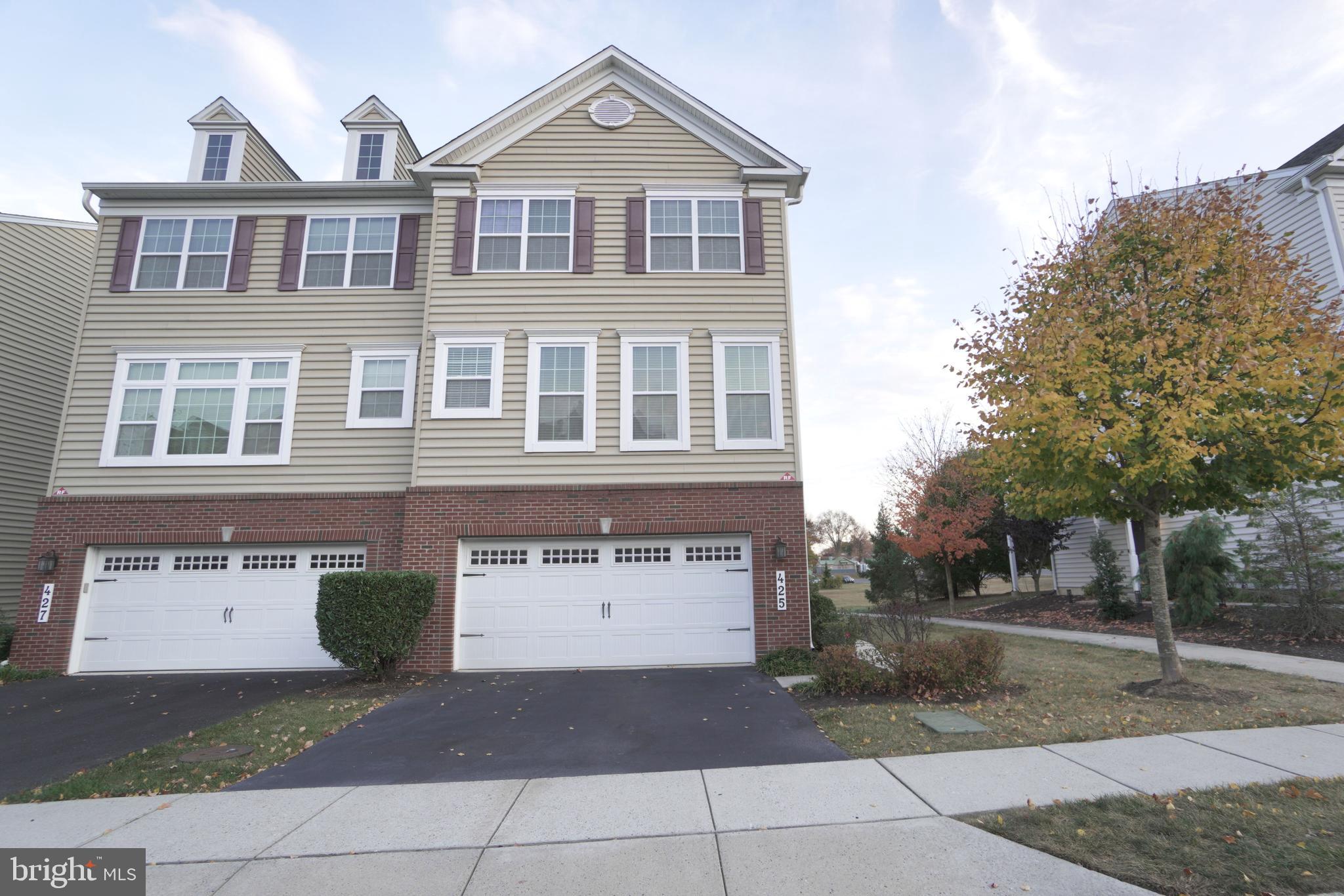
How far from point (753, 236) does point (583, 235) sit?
3196 millimetres

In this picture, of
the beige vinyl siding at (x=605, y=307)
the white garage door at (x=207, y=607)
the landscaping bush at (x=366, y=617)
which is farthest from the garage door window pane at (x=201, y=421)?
the landscaping bush at (x=366, y=617)

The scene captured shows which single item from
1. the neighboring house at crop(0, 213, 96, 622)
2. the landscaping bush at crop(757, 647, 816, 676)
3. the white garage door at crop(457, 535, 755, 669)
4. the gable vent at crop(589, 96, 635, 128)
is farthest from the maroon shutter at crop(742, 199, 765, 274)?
the neighboring house at crop(0, 213, 96, 622)

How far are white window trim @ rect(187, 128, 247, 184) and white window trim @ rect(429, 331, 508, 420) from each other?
619 cm

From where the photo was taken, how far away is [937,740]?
244 inches

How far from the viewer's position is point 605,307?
12.0 m

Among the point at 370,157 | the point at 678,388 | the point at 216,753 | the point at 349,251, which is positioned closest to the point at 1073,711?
the point at 678,388

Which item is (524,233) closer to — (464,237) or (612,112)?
(464,237)

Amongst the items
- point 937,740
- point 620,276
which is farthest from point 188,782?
point 620,276

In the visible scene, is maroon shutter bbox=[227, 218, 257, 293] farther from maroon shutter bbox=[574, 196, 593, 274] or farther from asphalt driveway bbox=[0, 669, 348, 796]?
asphalt driveway bbox=[0, 669, 348, 796]

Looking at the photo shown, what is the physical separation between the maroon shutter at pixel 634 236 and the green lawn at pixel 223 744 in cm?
811

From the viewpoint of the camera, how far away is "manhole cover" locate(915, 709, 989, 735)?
6453mm

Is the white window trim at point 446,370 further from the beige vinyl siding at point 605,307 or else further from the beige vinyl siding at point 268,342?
the beige vinyl siding at point 268,342

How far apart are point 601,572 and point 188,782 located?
6315mm

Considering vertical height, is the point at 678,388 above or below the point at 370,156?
below
